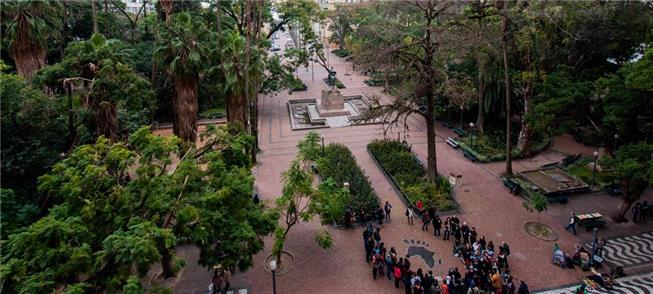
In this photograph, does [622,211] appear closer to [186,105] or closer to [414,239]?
[414,239]

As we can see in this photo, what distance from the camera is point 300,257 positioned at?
18547 millimetres

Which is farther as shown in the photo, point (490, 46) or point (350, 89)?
point (350, 89)

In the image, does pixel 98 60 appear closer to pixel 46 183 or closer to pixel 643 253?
pixel 46 183

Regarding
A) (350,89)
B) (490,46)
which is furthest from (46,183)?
(350,89)

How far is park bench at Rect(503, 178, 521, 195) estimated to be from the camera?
23.7m

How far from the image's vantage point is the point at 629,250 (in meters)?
18.4

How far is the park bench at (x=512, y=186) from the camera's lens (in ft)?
77.7

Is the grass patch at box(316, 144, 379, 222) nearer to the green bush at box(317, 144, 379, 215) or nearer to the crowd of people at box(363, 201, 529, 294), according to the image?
the green bush at box(317, 144, 379, 215)

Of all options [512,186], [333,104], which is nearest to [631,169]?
[512,186]

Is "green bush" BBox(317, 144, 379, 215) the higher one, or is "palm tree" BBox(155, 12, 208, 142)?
"palm tree" BBox(155, 12, 208, 142)

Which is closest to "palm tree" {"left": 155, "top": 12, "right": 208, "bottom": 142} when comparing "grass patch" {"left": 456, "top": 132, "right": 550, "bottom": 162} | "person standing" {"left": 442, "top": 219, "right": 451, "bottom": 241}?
"person standing" {"left": 442, "top": 219, "right": 451, "bottom": 241}

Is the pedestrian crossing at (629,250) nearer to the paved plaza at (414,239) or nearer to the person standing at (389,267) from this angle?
the paved plaza at (414,239)

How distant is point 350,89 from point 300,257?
3622 centimetres

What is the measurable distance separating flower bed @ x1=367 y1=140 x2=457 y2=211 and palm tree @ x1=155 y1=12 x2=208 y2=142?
38.2 ft
